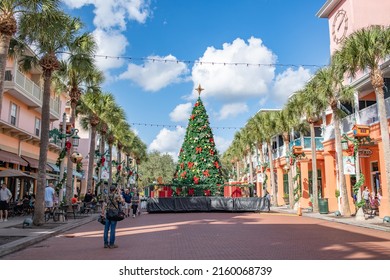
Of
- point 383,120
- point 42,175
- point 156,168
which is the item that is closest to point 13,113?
point 42,175

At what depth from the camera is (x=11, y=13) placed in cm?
1220

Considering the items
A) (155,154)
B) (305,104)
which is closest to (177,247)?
(305,104)

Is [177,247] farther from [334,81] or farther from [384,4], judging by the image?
[384,4]

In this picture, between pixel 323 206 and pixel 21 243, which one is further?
pixel 323 206

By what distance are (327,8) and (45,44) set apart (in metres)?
27.5

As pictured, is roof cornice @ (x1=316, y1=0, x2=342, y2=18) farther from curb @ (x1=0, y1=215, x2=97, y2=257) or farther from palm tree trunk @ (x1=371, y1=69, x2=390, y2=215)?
curb @ (x1=0, y1=215, x2=97, y2=257)

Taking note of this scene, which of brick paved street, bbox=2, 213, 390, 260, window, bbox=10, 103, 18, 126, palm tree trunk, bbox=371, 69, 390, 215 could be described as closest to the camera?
brick paved street, bbox=2, 213, 390, 260

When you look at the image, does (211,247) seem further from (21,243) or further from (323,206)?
(323,206)

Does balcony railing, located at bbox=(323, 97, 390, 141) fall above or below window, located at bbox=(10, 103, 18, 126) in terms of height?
below

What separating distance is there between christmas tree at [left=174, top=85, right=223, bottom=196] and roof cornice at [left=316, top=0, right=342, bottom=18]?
45.8ft

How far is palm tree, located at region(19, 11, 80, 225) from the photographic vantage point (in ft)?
44.9

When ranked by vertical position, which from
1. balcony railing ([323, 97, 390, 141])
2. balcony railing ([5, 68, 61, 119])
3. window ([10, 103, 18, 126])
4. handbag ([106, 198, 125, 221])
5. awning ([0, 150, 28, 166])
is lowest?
handbag ([106, 198, 125, 221])

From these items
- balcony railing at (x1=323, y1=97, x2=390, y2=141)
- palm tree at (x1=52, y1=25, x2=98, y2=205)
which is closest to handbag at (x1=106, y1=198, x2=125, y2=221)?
palm tree at (x1=52, y1=25, x2=98, y2=205)

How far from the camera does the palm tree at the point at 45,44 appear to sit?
44.9 ft
